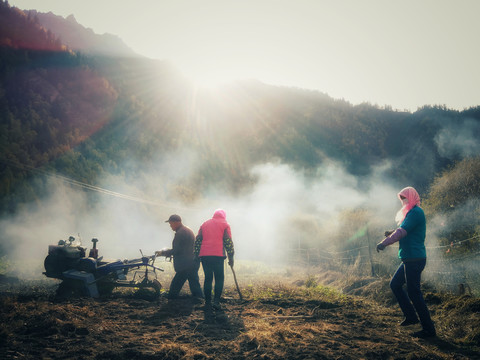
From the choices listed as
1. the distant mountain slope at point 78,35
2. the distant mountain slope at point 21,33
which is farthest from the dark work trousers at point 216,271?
the distant mountain slope at point 78,35

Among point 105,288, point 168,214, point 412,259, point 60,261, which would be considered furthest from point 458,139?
point 60,261

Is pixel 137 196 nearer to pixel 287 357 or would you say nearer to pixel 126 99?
pixel 126 99

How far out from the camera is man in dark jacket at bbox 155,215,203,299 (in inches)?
286

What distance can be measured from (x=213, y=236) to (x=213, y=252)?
1.10 feet

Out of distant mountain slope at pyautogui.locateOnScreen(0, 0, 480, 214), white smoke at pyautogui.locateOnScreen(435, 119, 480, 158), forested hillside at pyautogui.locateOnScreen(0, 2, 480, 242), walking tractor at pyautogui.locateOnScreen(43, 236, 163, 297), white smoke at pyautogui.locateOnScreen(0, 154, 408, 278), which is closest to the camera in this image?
walking tractor at pyautogui.locateOnScreen(43, 236, 163, 297)

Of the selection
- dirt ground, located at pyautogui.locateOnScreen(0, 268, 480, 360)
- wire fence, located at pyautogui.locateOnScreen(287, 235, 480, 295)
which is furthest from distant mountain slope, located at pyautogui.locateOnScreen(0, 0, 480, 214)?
dirt ground, located at pyautogui.locateOnScreen(0, 268, 480, 360)

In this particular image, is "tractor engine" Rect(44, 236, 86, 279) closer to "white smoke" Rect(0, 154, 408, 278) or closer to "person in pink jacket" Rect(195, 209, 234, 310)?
"white smoke" Rect(0, 154, 408, 278)

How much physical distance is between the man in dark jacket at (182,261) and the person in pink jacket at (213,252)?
4.03 ft

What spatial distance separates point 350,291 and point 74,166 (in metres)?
21.5

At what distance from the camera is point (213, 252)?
6.09 m

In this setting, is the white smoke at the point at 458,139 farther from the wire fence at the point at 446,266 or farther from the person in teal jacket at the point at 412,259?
the person in teal jacket at the point at 412,259

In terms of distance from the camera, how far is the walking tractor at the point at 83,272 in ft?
21.9

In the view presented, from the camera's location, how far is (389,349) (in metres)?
3.71

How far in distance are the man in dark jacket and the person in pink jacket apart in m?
1.23
